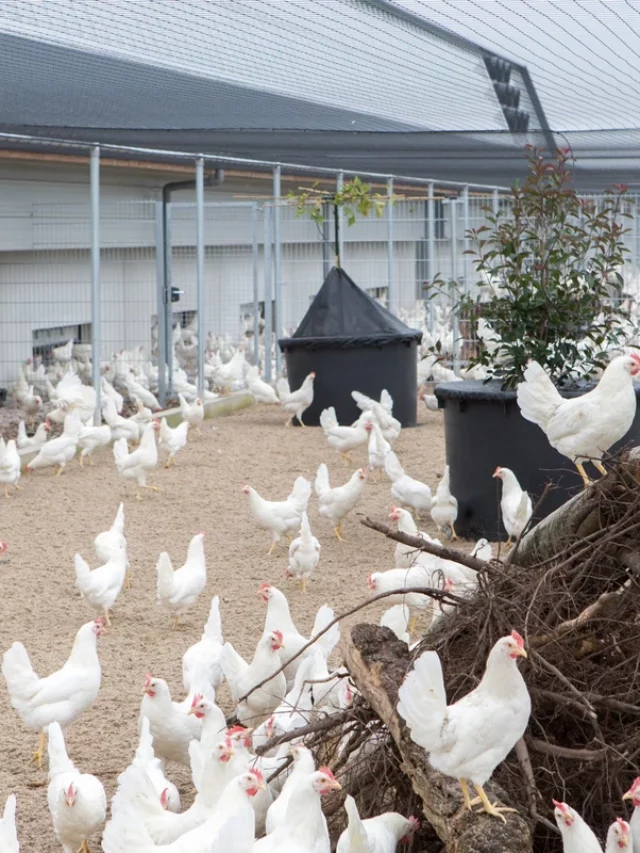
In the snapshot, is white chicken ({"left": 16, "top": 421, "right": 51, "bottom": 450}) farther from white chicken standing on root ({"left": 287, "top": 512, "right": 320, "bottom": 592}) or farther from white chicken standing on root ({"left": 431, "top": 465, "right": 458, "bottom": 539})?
white chicken standing on root ({"left": 287, "top": 512, "right": 320, "bottom": 592})

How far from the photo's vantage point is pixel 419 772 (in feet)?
9.96

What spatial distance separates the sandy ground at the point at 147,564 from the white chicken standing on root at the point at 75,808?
16 centimetres

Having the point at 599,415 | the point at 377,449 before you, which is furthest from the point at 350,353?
the point at 599,415

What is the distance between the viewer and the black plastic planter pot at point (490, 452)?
687cm

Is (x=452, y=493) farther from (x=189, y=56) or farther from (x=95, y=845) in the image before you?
(x=95, y=845)

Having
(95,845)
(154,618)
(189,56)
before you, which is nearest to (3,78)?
(189,56)

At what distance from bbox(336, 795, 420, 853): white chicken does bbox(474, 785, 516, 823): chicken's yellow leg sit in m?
0.29

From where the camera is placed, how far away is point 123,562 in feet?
19.4

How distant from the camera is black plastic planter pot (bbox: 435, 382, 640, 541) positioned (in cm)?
687

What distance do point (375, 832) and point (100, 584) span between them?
2.95 m

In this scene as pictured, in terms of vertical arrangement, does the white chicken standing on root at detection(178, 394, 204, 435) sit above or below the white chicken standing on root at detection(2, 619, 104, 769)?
above

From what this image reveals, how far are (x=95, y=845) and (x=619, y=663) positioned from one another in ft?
5.42

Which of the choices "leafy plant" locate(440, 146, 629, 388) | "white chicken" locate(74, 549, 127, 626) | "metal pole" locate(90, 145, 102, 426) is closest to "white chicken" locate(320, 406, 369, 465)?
"metal pole" locate(90, 145, 102, 426)

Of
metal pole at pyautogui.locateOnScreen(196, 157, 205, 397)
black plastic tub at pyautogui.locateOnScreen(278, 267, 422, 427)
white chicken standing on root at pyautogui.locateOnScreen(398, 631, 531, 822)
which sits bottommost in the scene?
white chicken standing on root at pyautogui.locateOnScreen(398, 631, 531, 822)
